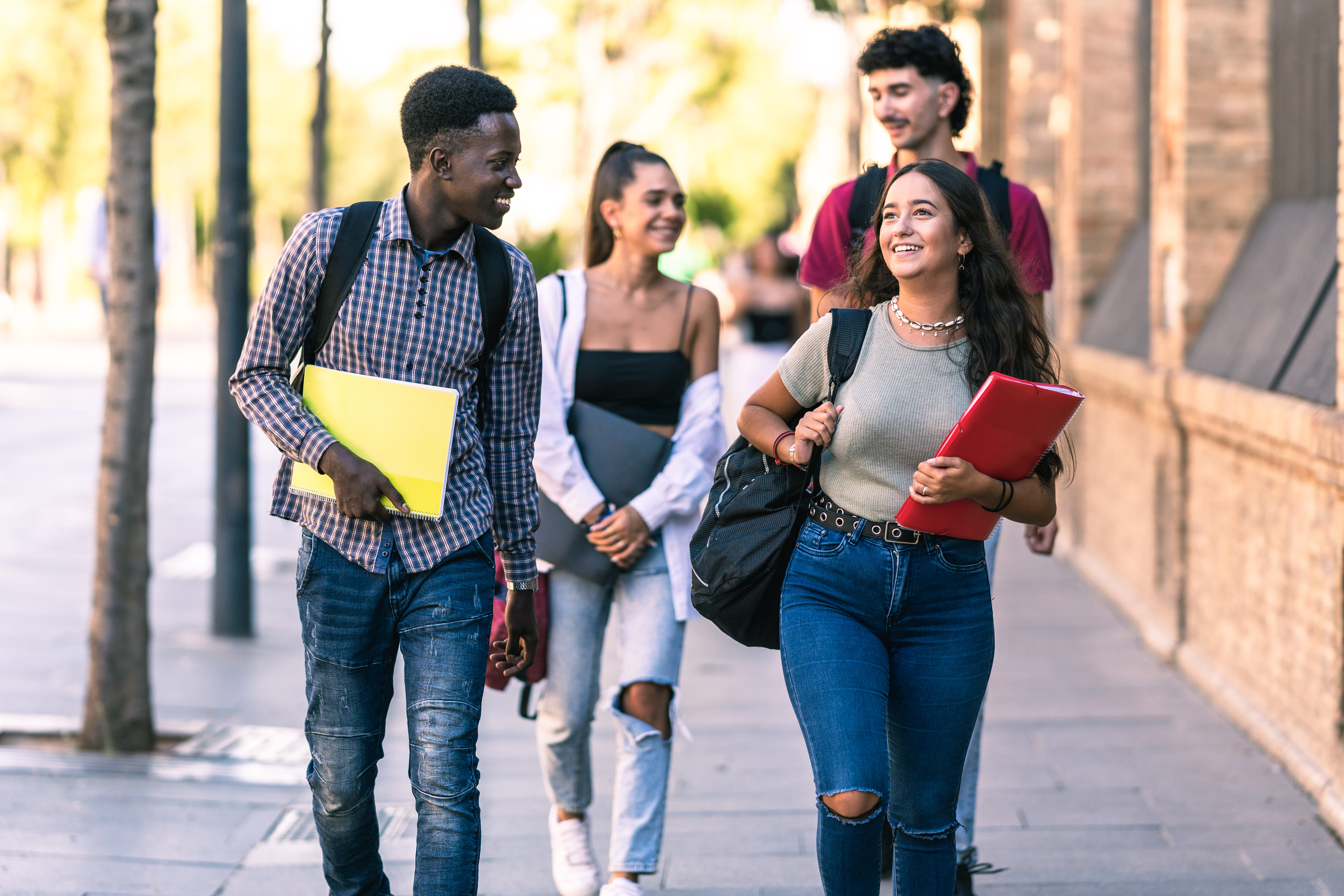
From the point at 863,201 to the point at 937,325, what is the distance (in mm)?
1066

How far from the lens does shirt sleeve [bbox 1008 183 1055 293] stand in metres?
4.36

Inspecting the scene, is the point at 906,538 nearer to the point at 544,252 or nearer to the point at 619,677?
the point at 619,677

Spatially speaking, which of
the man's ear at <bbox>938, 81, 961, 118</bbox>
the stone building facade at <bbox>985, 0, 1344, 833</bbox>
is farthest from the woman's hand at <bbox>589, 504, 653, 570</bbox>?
the stone building facade at <bbox>985, 0, 1344, 833</bbox>

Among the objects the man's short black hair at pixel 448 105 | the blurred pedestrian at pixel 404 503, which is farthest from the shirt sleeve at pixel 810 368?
the man's short black hair at pixel 448 105

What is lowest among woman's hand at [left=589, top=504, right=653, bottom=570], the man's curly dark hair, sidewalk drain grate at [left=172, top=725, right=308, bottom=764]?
sidewalk drain grate at [left=172, top=725, right=308, bottom=764]

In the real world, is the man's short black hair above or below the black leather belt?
above

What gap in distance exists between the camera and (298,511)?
342 centimetres

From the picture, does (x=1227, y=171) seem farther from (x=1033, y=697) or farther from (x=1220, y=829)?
(x=1220, y=829)

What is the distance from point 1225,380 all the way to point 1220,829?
2.36 m

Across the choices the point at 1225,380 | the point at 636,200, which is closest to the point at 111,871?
the point at 636,200

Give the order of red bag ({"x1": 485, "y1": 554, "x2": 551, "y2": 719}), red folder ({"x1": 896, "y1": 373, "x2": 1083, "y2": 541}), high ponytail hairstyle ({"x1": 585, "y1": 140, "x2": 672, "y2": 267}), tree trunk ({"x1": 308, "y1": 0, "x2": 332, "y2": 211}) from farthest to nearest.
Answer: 1. tree trunk ({"x1": 308, "y1": 0, "x2": 332, "y2": 211})
2. high ponytail hairstyle ({"x1": 585, "y1": 140, "x2": 672, "y2": 267})
3. red bag ({"x1": 485, "y1": 554, "x2": 551, "y2": 719})
4. red folder ({"x1": 896, "y1": 373, "x2": 1083, "y2": 541})

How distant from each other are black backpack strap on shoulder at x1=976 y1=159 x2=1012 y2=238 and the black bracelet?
1209 mm

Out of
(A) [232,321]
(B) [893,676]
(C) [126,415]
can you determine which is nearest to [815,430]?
(B) [893,676]

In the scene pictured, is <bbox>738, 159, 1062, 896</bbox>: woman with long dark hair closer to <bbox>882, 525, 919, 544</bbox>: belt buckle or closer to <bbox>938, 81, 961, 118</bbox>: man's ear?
<bbox>882, 525, 919, 544</bbox>: belt buckle
